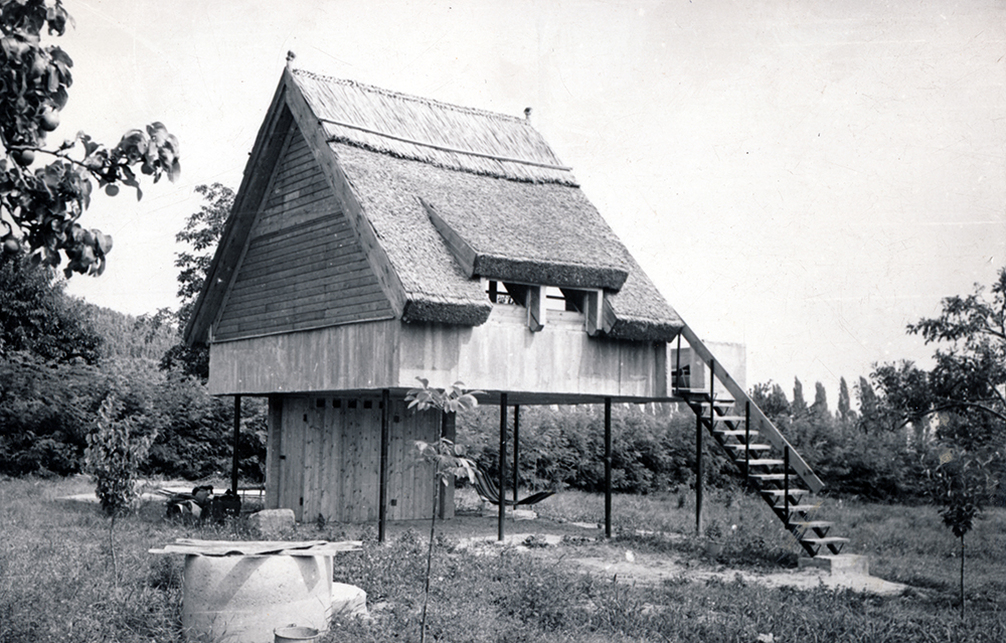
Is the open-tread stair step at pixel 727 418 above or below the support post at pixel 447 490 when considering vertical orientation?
above

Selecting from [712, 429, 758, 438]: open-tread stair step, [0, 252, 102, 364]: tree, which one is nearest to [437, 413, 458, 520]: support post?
[712, 429, 758, 438]: open-tread stair step

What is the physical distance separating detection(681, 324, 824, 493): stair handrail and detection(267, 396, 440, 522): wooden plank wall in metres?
6.04

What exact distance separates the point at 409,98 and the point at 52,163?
1535 cm

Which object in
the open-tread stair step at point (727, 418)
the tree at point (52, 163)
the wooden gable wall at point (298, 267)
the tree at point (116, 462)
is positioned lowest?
the tree at point (116, 462)

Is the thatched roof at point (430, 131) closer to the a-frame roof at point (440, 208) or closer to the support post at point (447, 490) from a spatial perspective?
the a-frame roof at point (440, 208)

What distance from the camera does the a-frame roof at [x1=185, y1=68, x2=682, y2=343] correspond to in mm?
15406

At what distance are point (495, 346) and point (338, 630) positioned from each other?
7749 millimetres

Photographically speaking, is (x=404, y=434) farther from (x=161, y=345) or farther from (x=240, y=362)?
(x=161, y=345)

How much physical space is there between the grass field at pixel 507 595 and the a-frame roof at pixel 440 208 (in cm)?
404

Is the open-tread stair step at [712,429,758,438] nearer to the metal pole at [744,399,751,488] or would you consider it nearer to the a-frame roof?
the metal pole at [744,399,751,488]

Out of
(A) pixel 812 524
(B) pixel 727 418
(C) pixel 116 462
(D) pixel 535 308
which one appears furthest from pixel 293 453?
(A) pixel 812 524

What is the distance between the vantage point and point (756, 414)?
1689cm

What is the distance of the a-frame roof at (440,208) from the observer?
1541 centimetres

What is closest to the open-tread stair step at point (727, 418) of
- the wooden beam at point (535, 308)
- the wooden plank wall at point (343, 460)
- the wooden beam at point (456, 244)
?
the wooden beam at point (535, 308)
